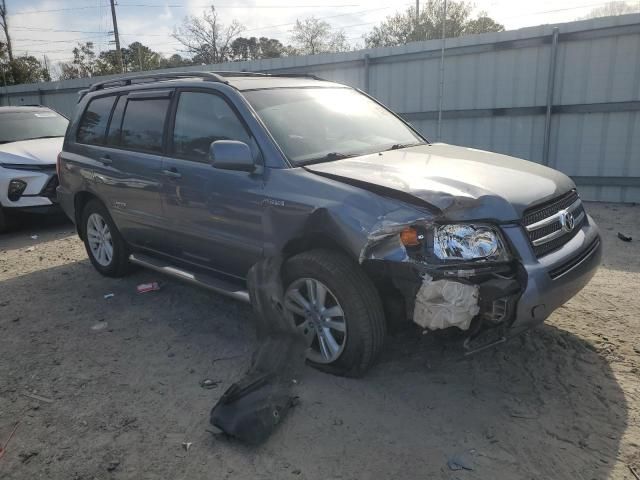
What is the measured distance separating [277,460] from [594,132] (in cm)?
803

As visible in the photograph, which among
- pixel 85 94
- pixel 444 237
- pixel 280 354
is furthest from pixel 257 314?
pixel 85 94

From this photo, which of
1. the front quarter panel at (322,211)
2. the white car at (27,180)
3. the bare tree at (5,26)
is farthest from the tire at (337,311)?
the bare tree at (5,26)

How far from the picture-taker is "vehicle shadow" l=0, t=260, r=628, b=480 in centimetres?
255

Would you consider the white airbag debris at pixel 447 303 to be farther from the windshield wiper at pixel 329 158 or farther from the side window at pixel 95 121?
the side window at pixel 95 121

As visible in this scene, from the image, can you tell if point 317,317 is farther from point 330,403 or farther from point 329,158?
point 329,158

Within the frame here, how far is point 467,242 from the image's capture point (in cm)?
281

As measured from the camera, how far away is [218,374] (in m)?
3.45

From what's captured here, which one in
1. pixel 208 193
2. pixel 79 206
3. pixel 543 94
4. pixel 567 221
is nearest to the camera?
pixel 567 221

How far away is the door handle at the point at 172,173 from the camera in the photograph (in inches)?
161

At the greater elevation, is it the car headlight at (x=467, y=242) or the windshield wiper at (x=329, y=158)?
the windshield wiper at (x=329, y=158)

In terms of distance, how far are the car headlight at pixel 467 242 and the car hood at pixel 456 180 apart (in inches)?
2.6

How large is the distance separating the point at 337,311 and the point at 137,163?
95.5 inches

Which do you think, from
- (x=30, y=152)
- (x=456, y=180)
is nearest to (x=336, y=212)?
(x=456, y=180)

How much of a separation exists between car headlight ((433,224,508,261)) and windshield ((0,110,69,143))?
797 cm
